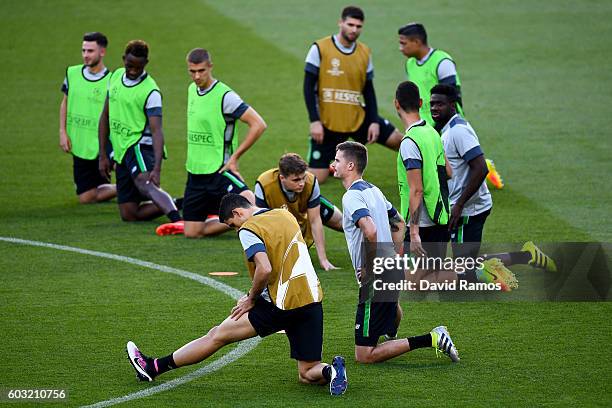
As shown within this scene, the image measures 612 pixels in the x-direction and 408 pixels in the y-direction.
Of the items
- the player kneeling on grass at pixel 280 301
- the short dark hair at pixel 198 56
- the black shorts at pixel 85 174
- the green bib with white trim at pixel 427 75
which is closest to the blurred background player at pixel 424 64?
the green bib with white trim at pixel 427 75

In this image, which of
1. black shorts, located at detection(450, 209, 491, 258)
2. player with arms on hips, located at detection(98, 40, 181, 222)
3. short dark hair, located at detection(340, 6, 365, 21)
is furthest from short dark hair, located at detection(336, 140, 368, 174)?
short dark hair, located at detection(340, 6, 365, 21)

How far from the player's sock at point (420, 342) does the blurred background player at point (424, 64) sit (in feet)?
17.7

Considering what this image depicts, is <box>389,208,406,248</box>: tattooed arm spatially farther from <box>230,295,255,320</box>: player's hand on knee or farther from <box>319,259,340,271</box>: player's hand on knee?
<box>319,259,340,271</box>: player's hand on knee

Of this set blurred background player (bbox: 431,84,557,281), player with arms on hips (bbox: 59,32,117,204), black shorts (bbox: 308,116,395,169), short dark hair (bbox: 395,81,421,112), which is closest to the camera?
short dark hair (bbox: 395,81,421,112)

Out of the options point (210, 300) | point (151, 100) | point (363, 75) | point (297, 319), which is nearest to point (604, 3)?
point (363, 75)

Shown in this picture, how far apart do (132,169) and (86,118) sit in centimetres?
170

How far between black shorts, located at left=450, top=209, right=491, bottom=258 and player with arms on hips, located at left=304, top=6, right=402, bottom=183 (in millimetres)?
4572

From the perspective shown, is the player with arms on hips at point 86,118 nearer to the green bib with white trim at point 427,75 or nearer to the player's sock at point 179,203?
the player's sock at point 179,203

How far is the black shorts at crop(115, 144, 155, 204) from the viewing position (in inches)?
557

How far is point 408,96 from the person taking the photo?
10062 mm

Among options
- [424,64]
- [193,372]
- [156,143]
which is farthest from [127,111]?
[193,372]

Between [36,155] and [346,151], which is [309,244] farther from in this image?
[36,155]

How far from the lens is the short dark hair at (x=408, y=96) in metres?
10.0

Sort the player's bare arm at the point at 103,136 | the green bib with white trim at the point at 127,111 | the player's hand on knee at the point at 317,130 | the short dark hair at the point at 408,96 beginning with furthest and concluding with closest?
the player's hand on knee at the point at 317,130 → the player's bare arm at the point at 103,136 → the green bib with white trim at the point at 127,111 → the short dark hair at the point at 408,96
